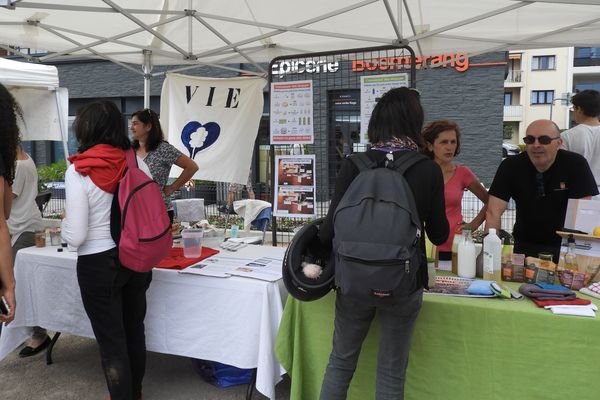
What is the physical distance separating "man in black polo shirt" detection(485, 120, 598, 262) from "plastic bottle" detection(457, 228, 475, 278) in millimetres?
464

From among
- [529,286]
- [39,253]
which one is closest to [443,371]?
[529,286]

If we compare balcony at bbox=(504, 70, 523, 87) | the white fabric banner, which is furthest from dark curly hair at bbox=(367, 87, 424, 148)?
balcony at bbox=(504, 70, 523, 87)

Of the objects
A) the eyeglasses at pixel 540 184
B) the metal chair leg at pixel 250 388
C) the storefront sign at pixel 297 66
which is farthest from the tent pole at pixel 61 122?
the eyeglasses at pixel 540 184

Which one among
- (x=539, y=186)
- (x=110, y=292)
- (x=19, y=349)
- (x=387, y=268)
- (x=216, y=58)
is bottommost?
(x=19, y=349)

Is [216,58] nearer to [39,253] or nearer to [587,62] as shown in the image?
→ [39,253]

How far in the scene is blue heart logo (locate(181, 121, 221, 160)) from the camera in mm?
4578

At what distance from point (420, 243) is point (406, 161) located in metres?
0.31

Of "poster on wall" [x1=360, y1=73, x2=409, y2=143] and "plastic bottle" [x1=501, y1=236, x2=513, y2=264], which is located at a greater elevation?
"poster on wall" [x1=360, y1=73, x2=409, y2=143]

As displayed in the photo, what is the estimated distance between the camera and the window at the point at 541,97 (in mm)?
31347

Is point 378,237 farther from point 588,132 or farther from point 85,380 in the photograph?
point 588,132

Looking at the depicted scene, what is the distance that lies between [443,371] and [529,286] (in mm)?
540

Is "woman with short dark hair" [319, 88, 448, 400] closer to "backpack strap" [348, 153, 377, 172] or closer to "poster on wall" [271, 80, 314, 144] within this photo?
"backpack strap" [348, 153, 377, 172]

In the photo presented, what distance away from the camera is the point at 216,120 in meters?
4.58

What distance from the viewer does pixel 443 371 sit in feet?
6.31
